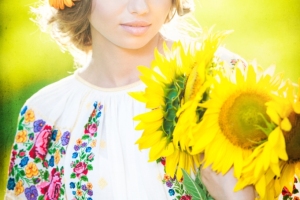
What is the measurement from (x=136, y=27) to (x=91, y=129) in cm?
28

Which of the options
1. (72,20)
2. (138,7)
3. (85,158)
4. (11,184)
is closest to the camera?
(138,7)

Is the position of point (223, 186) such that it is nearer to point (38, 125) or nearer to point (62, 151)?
point (62, 151)

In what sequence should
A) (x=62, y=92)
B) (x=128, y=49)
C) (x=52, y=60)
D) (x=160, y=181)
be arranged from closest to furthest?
(x=160, y=181) < (x=128, y=49) < (x=62, y=92) < (x=52, y=60)

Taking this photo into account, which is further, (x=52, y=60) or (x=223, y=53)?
(x=52, y=60)

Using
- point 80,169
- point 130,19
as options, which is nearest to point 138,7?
point 130,19

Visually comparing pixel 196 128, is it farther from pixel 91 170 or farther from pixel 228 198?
pixel 91 170

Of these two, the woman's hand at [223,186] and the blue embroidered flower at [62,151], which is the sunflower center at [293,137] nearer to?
the woman's hand at [223,186]

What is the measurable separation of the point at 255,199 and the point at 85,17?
0.69 metres

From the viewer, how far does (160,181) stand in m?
1.30

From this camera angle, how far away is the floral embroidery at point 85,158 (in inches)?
54.0

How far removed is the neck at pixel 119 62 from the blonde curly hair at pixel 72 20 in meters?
0.08

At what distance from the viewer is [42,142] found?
1.52 m

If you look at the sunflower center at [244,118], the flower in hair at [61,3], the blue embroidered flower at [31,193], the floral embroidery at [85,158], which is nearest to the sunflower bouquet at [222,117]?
the sunflower center at [244,118]

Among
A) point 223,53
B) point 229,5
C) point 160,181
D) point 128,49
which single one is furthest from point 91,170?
point 229,5
